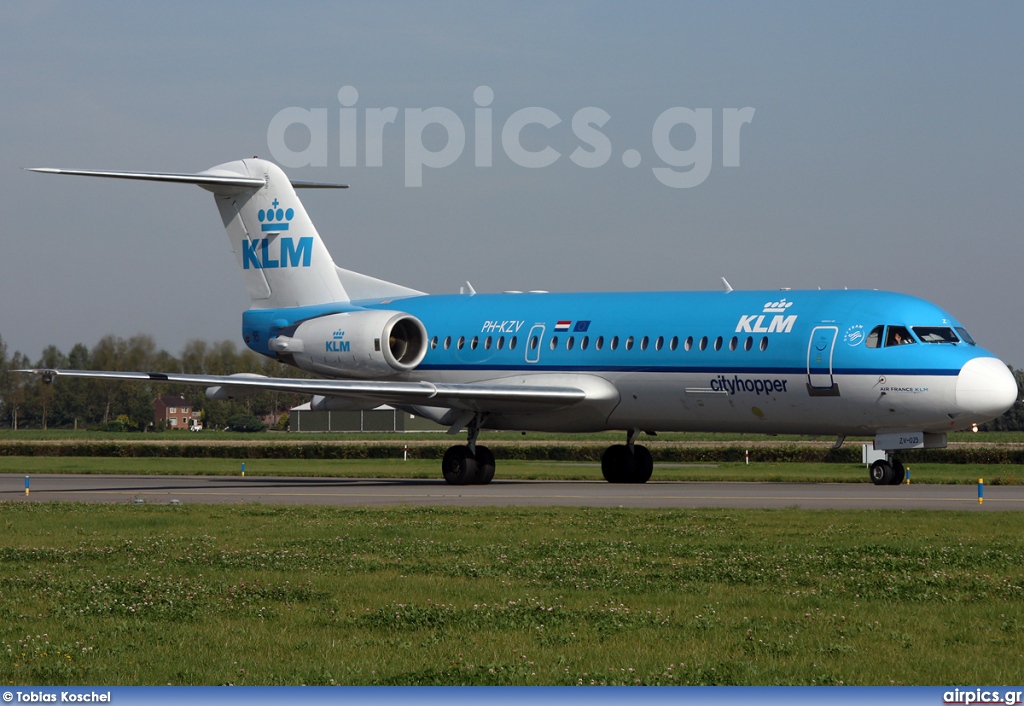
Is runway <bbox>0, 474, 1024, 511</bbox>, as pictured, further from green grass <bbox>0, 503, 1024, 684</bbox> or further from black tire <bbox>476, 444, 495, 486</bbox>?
green grass <bbox>0, 503, 1024, 684</bbox>

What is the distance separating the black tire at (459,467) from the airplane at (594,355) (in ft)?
0.15

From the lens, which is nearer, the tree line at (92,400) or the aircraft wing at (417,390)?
the aircraft wing at (417,390)

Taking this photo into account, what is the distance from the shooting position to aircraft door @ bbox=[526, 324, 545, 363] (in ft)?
100

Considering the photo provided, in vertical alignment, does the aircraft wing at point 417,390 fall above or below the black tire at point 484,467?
above

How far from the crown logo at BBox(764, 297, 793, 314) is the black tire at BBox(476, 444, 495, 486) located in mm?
7202

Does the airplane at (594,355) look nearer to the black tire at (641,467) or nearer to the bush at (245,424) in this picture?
the black tire at (641,467)

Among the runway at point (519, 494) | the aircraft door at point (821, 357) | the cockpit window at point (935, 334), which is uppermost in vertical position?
the cockpit window at point (935, 334)

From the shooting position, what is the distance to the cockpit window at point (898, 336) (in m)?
25.5

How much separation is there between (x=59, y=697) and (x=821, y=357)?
20.8 meters

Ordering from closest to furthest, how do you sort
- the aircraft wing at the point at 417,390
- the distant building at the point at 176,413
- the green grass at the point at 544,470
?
1. the aircraft wing at the point at 417,390
2. the green grass at the point at 544,470
3. the distant building at the point at 176,413

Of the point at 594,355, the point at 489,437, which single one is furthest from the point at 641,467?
the point at 489,437

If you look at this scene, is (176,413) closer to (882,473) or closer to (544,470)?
(544,470)

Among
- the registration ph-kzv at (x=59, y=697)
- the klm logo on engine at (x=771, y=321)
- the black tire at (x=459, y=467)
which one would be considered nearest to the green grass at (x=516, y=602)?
the registration ph-kzv at (x=59, y=697)

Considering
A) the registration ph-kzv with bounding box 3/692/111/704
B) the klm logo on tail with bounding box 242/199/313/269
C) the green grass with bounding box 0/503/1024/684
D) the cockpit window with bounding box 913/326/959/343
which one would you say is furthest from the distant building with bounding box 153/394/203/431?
the registration ph-kzv with bounding box 3/692/111/704
